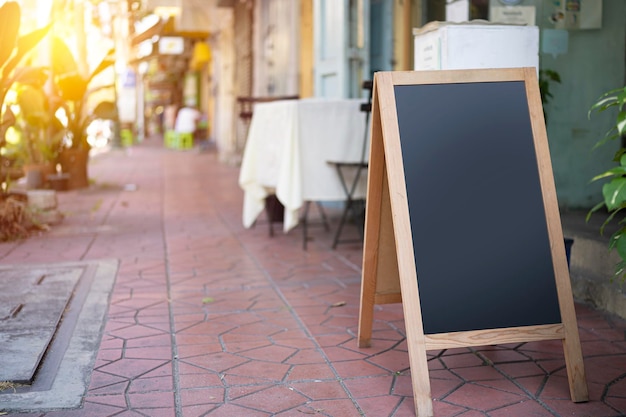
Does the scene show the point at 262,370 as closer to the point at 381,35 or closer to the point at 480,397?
the point at 480,397

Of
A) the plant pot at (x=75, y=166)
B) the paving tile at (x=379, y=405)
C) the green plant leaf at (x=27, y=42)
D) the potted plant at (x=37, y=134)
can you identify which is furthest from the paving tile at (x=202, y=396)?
the plant pot at (x=75, y=166)

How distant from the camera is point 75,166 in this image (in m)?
9.98

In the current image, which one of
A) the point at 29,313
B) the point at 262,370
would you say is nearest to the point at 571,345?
the point at 262,370

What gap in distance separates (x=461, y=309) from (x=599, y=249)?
1.77 metres

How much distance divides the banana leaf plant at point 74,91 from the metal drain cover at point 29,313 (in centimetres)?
479

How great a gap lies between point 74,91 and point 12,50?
10.5 feet

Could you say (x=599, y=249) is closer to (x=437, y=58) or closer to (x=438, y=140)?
(x=437, y=58)

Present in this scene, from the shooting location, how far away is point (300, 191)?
580 cm

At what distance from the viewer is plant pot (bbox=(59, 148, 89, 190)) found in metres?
9.86

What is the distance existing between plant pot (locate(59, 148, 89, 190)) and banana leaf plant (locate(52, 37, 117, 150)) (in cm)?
13

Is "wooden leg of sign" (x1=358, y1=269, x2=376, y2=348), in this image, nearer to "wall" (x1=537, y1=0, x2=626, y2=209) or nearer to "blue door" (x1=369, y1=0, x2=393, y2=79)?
"wall" (x1=537, y1=0, x2=626, y2=209)

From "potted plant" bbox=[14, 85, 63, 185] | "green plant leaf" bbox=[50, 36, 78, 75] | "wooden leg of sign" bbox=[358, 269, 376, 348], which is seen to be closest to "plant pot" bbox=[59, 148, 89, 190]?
"potted plant" bbox=[14, 85, 63, 185]

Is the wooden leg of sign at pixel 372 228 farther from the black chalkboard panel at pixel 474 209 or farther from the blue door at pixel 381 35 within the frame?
the blue door at pixel 381 35

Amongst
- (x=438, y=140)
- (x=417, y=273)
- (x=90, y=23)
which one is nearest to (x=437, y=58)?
(x=438, y=140)
